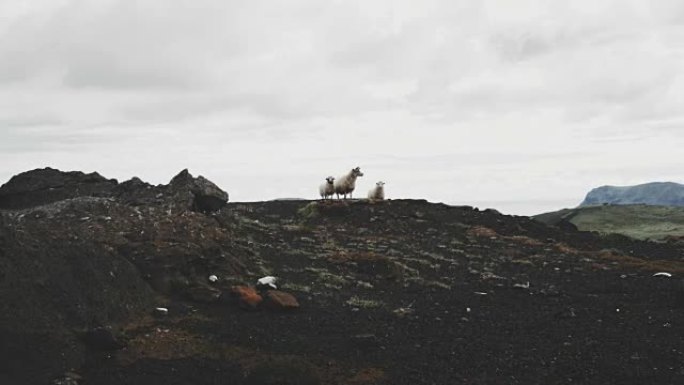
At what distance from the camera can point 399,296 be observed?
71.5 feet

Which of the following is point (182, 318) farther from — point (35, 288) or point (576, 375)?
point (576, 375)

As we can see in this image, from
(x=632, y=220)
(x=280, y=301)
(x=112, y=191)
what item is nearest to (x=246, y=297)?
(x=280, y=301)

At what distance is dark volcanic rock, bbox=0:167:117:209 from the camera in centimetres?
3027

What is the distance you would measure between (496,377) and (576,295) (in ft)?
36.3

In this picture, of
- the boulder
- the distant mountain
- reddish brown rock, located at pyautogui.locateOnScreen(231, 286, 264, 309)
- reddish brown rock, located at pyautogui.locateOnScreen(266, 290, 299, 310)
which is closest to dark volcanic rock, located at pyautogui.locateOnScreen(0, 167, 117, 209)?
the boulder

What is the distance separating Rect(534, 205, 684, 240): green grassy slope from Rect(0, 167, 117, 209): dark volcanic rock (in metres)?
36.7

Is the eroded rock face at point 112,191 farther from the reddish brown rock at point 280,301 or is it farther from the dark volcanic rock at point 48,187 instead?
the reddish brown rock at point 280,301

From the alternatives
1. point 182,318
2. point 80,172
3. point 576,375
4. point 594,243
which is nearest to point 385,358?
point 576,375

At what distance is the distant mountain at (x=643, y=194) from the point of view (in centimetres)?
13912

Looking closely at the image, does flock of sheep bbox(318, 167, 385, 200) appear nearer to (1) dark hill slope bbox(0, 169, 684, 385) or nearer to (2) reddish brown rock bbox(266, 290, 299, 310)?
(1) dark hill slope bbox(0, 169, 684, 385)

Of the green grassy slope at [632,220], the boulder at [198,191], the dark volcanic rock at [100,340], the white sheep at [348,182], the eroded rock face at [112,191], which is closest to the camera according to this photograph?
the dark volcanic rock at [100,340]

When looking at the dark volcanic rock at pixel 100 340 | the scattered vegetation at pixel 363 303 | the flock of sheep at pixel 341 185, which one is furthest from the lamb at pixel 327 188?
the dark volcanic rock at pixel 100 340

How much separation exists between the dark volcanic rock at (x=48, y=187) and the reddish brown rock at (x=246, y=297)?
15164 millimetres

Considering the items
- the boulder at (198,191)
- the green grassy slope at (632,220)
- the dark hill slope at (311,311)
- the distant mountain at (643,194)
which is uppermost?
the distant mountain at (643,194)
